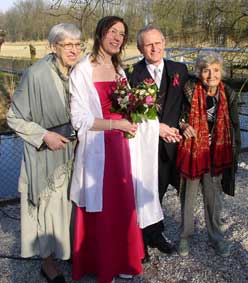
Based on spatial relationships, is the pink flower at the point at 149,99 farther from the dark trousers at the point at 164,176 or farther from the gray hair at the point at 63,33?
the dark trousers at the point at 164,176

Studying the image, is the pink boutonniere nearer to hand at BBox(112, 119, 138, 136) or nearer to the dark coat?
the dark coat

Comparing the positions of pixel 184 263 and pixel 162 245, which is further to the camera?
pixel 162 245

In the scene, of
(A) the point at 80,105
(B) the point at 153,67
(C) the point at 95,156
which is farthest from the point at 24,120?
(B) the point at 153,67

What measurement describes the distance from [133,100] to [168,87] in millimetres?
592

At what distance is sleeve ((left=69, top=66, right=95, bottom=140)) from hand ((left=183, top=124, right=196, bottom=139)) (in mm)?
871

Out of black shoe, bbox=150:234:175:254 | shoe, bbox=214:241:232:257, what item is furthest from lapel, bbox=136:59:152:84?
shoe, bbox=214:241:232:257

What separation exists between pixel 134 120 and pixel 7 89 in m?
11.9

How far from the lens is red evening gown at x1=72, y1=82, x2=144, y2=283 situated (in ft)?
10.1

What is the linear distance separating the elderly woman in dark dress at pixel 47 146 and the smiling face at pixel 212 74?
104cm

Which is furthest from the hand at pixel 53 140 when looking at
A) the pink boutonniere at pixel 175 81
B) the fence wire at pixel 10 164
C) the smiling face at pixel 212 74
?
the fence wire at pixel 10 164

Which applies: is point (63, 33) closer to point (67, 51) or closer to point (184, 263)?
point (67, 51)

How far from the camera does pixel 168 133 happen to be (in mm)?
3301

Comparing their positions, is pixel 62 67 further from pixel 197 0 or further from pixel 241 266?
pixel 197 0

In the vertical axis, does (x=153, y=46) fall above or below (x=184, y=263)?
above
